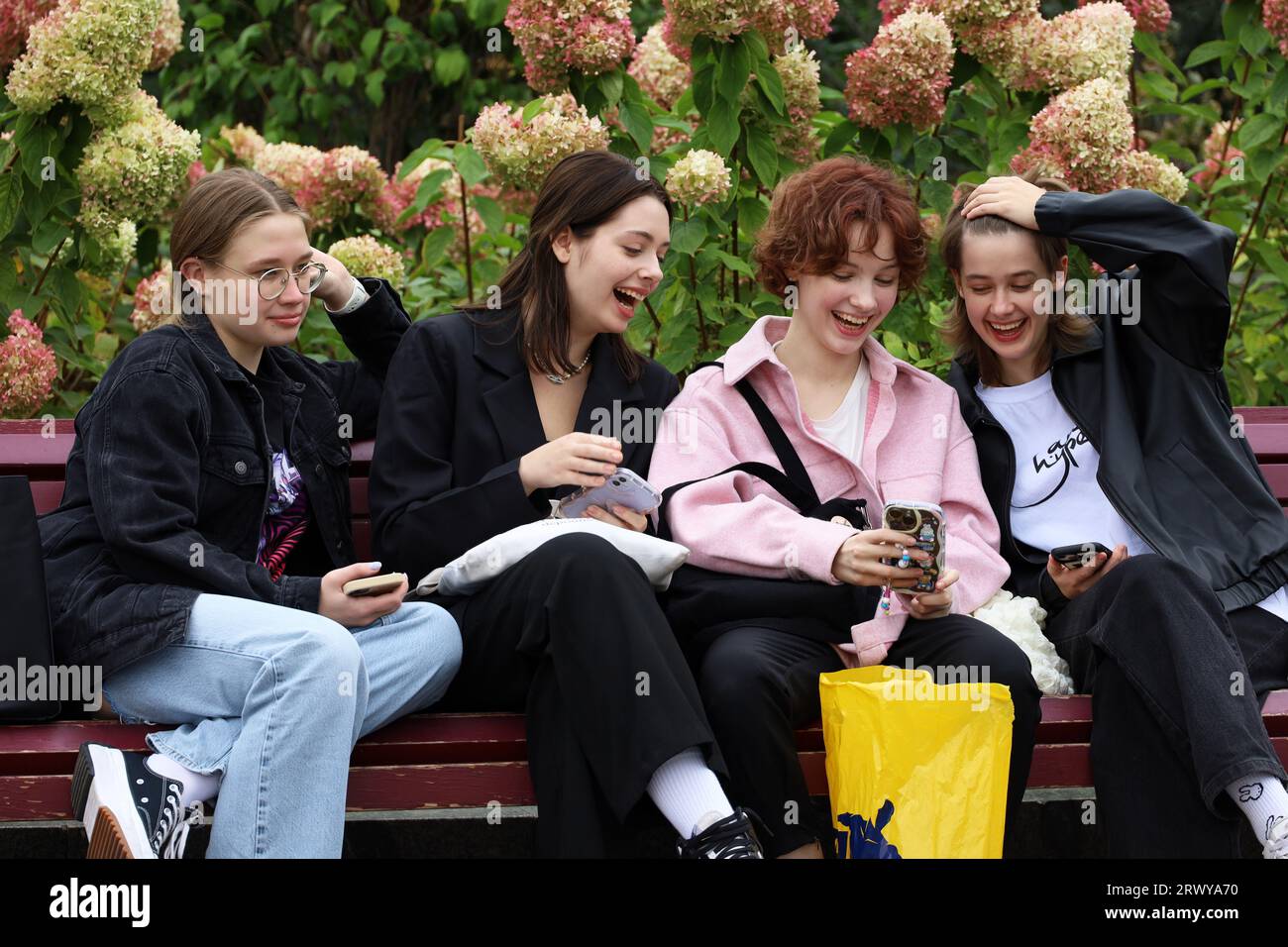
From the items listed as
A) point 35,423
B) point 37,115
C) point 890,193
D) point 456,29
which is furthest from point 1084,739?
point 456,29

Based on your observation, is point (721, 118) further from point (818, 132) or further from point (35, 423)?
point (35, 423)

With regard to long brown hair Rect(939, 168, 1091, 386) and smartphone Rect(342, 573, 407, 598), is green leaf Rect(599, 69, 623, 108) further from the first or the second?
smartphone Rect(342, 573, 407, 598)

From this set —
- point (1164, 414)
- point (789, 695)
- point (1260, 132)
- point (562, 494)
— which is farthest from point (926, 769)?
point (1260, 132)

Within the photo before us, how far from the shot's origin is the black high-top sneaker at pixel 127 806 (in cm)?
289

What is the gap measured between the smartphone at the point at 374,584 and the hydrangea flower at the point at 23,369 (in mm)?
1461

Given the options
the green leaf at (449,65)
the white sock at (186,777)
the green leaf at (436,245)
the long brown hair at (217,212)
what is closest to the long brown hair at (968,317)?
the green leaf at (436,245)

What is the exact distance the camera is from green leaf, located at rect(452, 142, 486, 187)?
4.29m

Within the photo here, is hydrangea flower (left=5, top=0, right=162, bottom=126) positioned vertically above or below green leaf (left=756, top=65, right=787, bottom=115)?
above

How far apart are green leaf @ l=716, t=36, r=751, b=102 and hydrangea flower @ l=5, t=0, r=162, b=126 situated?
1430 millimetres

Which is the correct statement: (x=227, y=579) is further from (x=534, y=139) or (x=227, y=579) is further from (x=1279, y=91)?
(x=1279, y=91)

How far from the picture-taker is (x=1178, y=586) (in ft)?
10.8

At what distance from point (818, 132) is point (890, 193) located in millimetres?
1000

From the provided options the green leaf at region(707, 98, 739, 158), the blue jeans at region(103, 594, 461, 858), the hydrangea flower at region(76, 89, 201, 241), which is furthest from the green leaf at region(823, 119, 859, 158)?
the blue jeans at region(103, 594, 461, 858)
